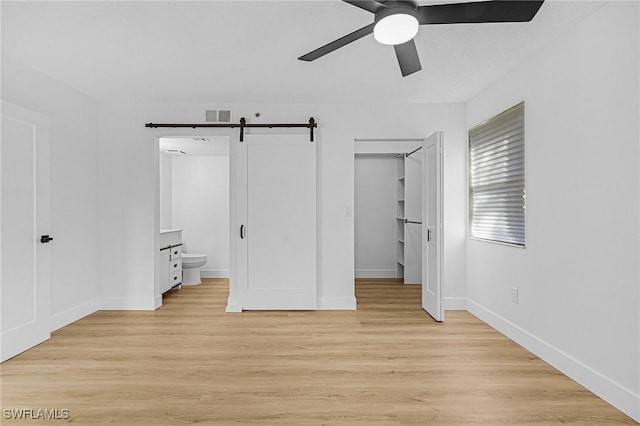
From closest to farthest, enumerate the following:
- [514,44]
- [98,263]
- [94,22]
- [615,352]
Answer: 1. [615,352]
2. [94,22]
3. [514,44]
4. [98,263]

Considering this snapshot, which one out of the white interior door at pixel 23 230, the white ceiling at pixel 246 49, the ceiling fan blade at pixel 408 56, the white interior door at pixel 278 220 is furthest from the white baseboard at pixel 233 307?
the ceiling fan blade at pixel 408 56

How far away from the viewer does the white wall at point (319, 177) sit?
14.6ft

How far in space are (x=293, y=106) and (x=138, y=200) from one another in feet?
7.14

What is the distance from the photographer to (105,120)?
4449 millimetres

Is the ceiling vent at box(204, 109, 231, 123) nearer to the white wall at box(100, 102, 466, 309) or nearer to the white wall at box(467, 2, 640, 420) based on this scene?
the white wall at box(100, 102, 466, 309)

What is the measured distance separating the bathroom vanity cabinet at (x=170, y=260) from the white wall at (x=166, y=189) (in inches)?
46.7

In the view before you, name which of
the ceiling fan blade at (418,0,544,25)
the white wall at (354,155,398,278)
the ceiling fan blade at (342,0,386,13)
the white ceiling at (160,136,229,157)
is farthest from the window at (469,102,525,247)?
the white ceiling at (160,136,229,157)

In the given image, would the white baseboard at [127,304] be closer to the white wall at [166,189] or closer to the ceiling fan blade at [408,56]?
the white wall at [166,189]

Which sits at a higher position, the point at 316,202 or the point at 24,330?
the point at 316,202

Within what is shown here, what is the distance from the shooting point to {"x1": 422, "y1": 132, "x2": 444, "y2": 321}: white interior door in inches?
155

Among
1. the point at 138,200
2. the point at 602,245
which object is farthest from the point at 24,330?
the point at 602,245

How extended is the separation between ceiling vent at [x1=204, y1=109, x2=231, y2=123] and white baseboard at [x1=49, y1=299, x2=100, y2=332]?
2513 millimetres

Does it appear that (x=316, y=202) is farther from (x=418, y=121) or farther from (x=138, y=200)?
(x=138, y=200)

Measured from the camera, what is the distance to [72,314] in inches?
155
